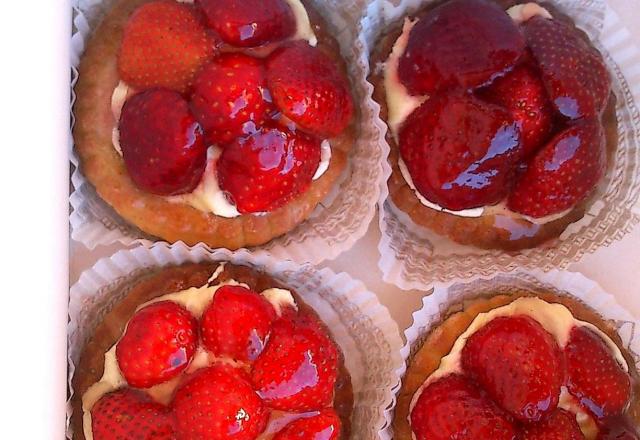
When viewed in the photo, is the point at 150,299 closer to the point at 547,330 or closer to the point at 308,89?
the point at 308,89

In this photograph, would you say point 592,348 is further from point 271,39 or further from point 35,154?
point 35,154

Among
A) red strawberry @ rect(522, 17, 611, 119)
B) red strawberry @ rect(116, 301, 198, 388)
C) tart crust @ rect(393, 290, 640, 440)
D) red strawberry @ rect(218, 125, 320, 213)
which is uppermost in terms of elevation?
red strawberry @ rect(522, 17, 611, 119)

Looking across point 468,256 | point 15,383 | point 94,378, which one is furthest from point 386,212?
point 15,383

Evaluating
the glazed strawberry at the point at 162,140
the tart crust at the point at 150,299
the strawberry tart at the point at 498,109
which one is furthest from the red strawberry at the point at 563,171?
the glazed strawberry at the point at 162,140

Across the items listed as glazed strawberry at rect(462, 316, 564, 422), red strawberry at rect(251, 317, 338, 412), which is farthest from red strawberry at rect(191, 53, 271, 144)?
glazed strawberry at rect(462, 316, 564, 422)

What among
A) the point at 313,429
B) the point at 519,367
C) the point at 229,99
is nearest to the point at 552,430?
the point at 519,367

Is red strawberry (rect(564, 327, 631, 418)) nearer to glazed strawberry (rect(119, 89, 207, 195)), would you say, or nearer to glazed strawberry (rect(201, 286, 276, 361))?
glazed strawberry (rect(201, 286, 276, 361))

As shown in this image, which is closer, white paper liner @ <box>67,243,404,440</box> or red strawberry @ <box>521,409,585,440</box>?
red strawberry @ <box>521,409,585,440</box>

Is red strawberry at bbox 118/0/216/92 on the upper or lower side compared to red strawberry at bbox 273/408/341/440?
upper
